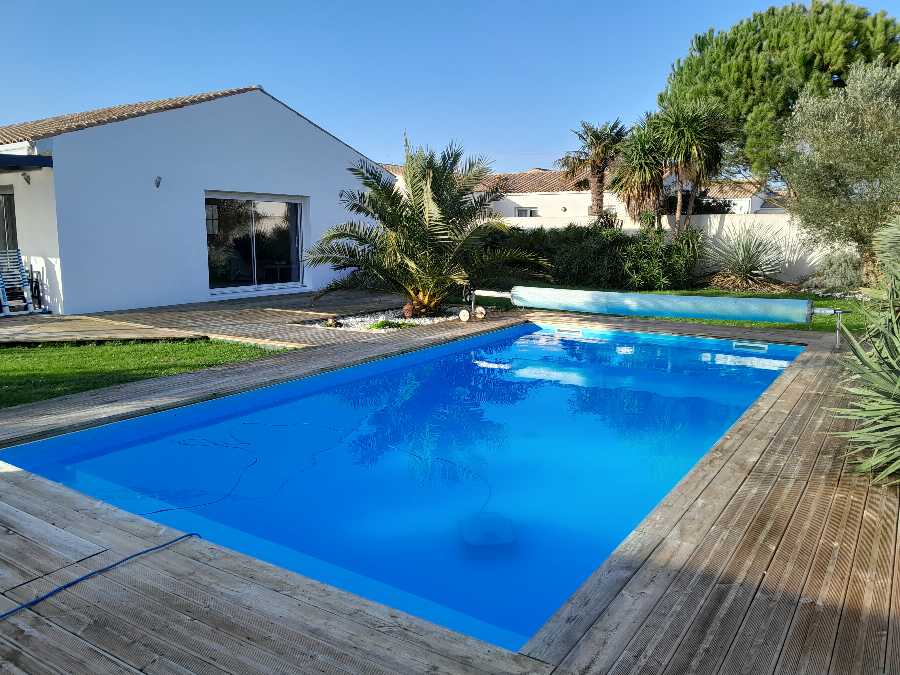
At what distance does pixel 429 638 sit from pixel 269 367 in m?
5.76

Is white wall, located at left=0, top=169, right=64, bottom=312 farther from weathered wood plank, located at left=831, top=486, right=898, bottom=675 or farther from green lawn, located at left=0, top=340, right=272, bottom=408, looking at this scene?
weathered wood plank, located at left=831, top=486, right=898, bottom=675

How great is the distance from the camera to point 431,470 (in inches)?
227

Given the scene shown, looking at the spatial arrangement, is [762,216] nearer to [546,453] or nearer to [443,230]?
[443,230]

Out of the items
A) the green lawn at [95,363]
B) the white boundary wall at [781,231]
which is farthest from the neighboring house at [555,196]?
the green lawn at [95,363]

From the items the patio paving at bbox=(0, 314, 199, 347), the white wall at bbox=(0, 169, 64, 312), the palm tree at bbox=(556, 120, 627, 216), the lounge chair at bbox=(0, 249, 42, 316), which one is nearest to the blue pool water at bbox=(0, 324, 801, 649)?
the patio paving at bbox=(0, 314, 199, 347)

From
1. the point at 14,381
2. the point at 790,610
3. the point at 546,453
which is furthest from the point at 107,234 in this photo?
the point at 790,610

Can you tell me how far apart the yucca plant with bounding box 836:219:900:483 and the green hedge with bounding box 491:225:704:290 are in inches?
459

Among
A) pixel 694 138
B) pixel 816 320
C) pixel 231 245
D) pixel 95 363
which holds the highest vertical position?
pixel 694 138

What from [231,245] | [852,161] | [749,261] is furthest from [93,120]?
[852,161]

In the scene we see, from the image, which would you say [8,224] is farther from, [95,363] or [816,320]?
[816,320]

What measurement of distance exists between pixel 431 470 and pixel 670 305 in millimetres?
8131

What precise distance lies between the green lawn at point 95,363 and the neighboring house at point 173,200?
3.87 metres

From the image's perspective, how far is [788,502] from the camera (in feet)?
12.9

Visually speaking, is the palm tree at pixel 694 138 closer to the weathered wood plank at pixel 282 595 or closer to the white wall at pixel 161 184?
the white wall at pixel 161 184
